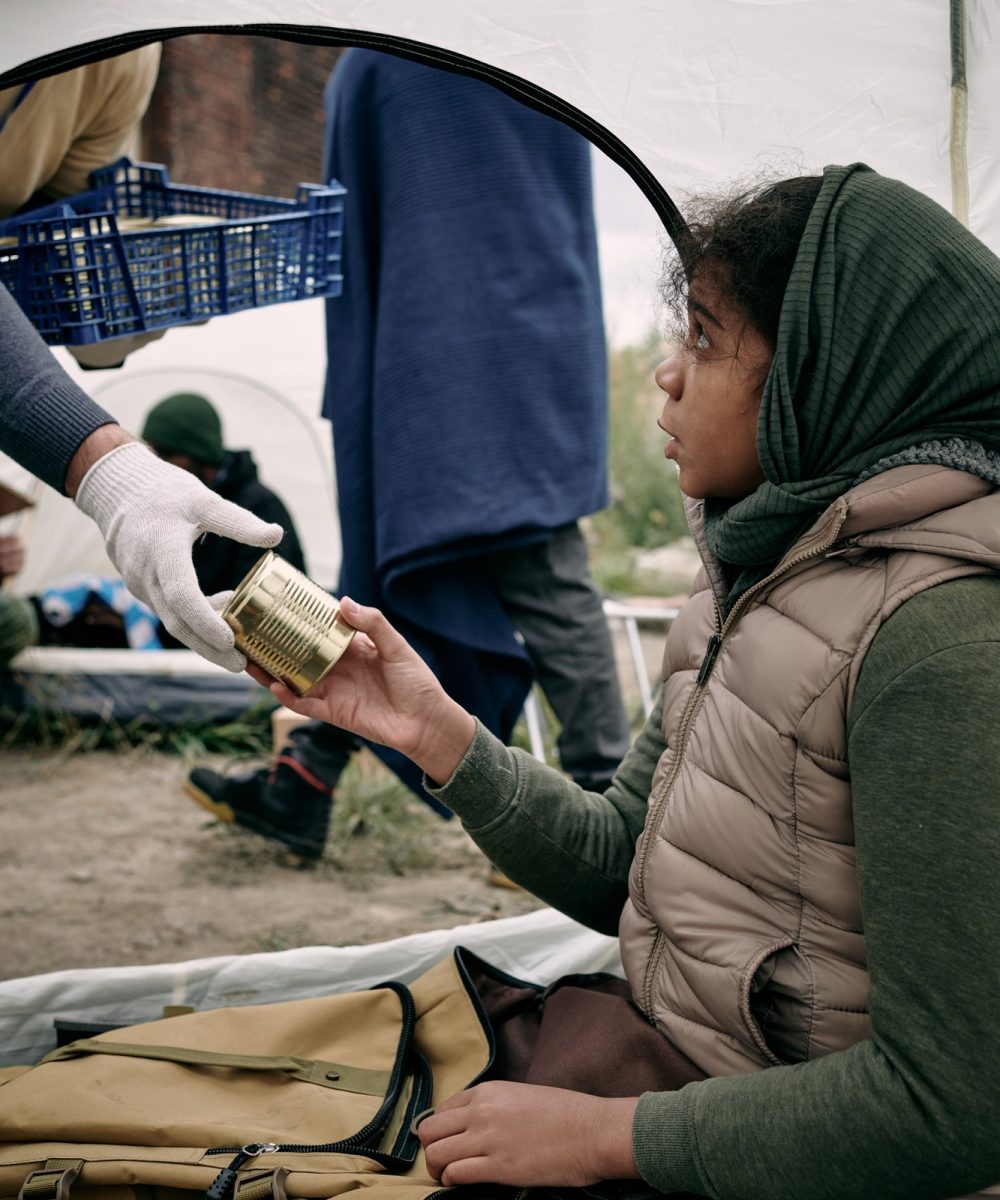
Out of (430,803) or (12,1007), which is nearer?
(12,1007)

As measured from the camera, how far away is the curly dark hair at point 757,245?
4.31 ft

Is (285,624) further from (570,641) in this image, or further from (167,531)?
(570,641)

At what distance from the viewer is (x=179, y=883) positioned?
11.7 ft

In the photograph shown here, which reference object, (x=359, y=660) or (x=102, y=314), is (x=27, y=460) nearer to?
(x=102, y=314)

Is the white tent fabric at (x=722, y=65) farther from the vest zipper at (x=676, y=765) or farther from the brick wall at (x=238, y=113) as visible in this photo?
the brick wall at (x=238, y=113)

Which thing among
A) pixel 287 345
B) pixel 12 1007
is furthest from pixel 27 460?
pixel 287 345

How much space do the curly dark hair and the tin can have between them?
0.56 metres

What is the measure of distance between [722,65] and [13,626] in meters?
3.63

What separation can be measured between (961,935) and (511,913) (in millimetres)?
2372

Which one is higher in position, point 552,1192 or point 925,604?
point 925,604

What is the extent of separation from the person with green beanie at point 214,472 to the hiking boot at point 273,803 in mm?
1128

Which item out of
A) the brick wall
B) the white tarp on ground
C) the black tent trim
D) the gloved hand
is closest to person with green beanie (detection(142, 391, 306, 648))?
the white tarp on ground

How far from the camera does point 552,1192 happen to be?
1.25 m

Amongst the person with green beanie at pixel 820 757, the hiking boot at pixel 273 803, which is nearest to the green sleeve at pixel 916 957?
the person with green beanie at pixel 820 757
